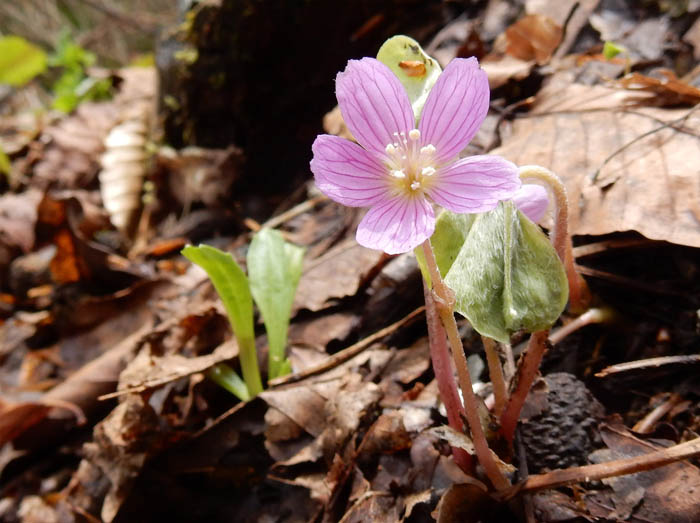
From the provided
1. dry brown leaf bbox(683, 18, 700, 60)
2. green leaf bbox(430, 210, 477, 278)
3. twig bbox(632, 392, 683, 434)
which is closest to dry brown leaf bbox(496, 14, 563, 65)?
dry brown leaf bbox(683, 18, 700, 60)

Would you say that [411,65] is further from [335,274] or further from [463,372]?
[335,274]

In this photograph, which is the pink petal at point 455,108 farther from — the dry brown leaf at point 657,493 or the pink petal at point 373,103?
the dry brown leaf at point 657,493

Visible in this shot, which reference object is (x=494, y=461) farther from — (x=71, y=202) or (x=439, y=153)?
(x=71, y=202)

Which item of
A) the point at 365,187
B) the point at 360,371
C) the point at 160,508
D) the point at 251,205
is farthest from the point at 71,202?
the point at 365,187

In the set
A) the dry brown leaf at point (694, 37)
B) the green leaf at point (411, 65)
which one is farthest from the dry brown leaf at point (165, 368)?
the dry brown leaf at point (694, 37)

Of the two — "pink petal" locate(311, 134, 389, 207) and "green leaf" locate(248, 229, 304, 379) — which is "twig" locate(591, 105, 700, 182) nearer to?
"pink petal" locate(311, 134, 389, 207)

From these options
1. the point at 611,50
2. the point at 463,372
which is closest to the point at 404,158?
the point at 463,372
